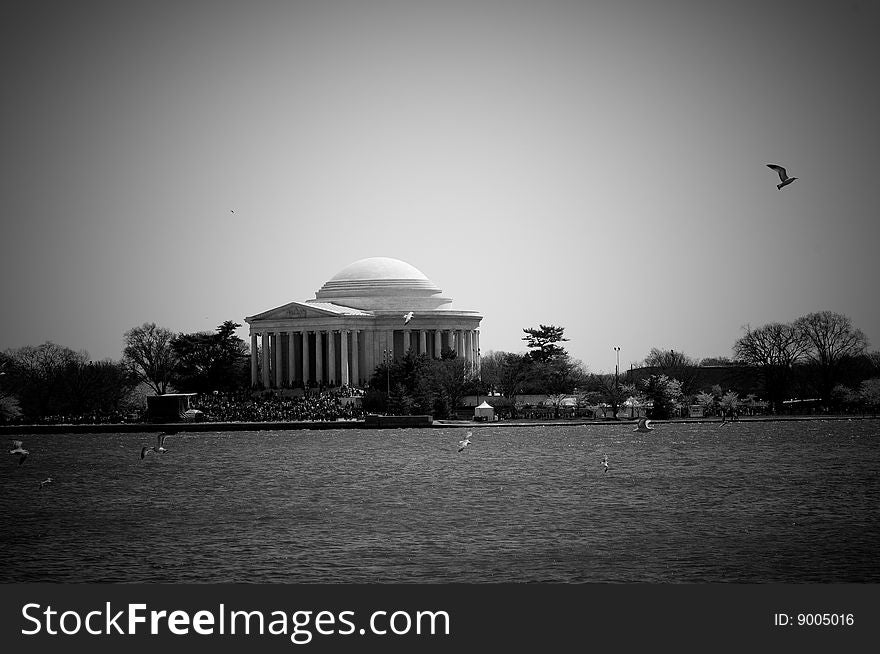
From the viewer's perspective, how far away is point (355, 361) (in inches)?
6398

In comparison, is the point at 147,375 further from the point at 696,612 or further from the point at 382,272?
the point at 696,612

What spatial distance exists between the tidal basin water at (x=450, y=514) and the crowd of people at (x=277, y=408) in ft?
94.9

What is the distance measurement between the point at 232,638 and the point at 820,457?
5745 centimetres

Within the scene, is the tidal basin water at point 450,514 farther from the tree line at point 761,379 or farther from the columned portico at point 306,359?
the columned portico at point 306,359

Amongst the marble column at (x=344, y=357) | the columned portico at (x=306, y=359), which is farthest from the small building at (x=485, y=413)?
the columned portico at (x=306, y=359)

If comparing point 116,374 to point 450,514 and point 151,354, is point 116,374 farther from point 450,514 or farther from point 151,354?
point 450,514

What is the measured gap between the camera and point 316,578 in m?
37.7

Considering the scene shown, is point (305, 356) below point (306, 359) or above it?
above

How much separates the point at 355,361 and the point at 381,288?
10913 millimetres

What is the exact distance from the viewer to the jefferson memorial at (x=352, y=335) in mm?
160625

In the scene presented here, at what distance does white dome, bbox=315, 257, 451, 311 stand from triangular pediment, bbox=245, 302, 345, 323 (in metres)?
8.09

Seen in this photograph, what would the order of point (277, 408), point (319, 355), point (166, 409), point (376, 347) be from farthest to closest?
1. point (376, 347)
2. point (319, 355)
3. point (277, 408)
4. point (166, 409)

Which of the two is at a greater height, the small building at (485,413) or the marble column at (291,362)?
the marble column at (291,362)

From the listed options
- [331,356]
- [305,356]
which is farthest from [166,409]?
[305,356]
